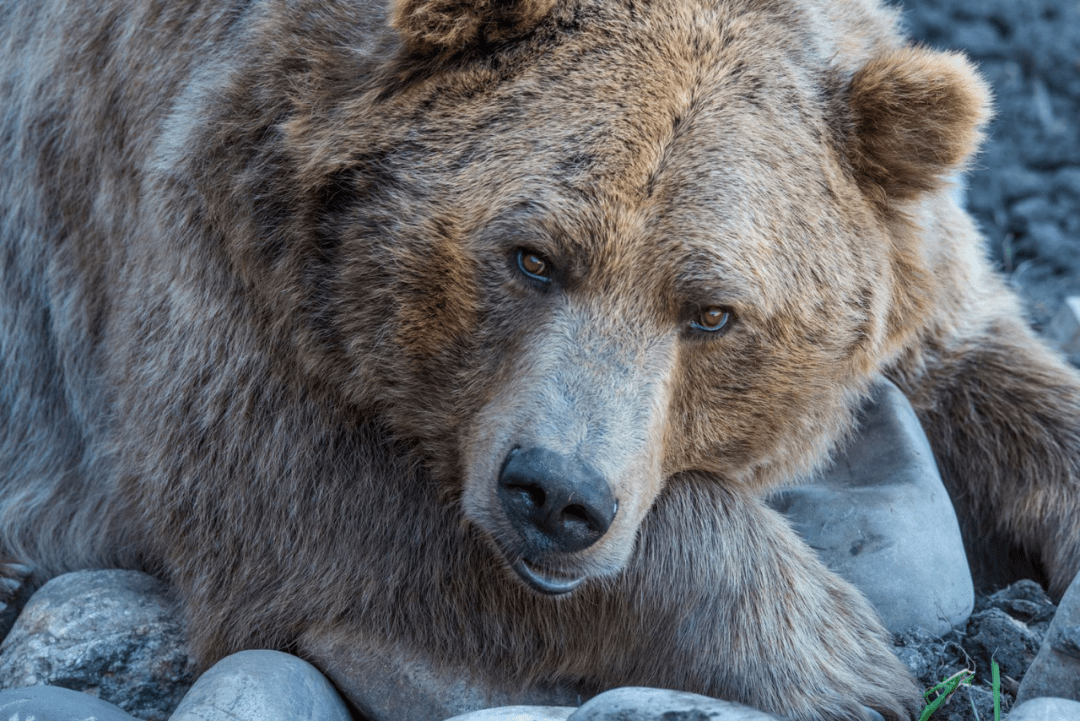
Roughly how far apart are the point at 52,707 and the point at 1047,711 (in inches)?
92.2

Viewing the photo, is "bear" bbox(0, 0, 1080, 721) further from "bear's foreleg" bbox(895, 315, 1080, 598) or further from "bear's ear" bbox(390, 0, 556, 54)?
"bear's foreleg" bbox(895, 315, 1080, 598)

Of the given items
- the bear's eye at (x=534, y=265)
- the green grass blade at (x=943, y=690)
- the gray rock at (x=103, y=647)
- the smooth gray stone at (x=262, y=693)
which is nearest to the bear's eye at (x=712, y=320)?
the bear's eye at (x=534, y=265)

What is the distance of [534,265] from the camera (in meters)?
3.15

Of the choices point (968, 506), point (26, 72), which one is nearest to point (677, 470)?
point (968, 506)

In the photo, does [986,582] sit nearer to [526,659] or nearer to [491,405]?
[526,659]

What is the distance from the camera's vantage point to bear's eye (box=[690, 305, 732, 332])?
321 cm

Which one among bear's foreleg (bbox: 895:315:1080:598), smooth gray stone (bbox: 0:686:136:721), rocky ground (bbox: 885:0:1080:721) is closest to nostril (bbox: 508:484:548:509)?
smooth gray stone (bbox: 0:686:136:721)

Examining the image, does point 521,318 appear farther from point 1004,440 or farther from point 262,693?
point 1004,440

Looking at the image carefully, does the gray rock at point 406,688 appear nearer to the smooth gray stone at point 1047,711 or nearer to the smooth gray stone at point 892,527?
the smooth gray stone at point 892,527

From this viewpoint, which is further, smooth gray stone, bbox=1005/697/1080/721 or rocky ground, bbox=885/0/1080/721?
rocky ground, bbox=885/0/1080/721

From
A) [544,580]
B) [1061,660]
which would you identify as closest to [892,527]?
[1061,660]

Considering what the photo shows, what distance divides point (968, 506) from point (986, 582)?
0.29 m

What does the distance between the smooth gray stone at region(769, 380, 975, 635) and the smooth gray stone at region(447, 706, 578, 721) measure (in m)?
1.31

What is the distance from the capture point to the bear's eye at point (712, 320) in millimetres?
3207
